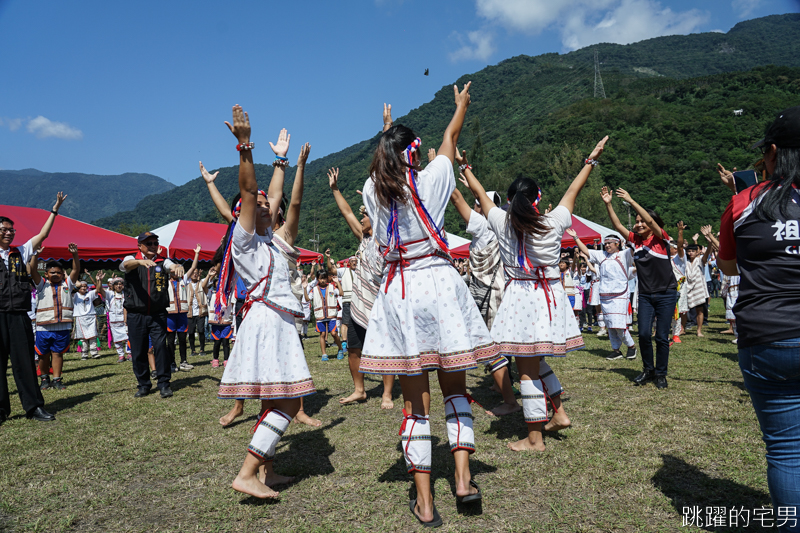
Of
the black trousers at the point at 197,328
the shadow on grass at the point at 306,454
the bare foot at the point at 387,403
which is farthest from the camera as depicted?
the black trousers at the point at 197,328

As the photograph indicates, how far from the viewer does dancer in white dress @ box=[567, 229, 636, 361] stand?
8.21 metres

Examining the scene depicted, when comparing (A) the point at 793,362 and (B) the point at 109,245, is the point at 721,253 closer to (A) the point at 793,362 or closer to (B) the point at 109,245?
(A) the point at 793,362

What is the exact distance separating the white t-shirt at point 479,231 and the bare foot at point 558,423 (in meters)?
1.87

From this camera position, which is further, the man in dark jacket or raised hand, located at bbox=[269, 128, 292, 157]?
the man in dark jacket

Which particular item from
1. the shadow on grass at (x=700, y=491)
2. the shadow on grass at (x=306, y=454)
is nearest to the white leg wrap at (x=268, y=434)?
the shadow on grass at (x=306, y=454)

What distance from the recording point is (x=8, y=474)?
3.74 meters

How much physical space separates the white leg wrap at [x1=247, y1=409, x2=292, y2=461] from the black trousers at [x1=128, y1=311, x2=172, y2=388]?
451 centimetres

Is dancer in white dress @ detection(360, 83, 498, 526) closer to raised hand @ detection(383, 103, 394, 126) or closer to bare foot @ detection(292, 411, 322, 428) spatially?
raised hand @ detection(383, 103, 394, 126)

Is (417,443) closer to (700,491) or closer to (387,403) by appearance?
(700,491)

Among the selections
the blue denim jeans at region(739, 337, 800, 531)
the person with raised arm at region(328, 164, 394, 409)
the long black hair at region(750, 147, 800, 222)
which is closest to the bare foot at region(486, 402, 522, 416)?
the person with raised arm at region(328, 164, 394, 409)

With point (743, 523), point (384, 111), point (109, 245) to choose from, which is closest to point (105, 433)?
point (384, 111)

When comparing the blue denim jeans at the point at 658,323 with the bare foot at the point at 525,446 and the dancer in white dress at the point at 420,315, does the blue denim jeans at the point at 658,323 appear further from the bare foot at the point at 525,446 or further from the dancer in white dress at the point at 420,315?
the dancer in white dress at the point at 420,315

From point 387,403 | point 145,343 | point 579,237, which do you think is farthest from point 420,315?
point 579,237

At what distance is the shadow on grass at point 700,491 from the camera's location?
2812mm
